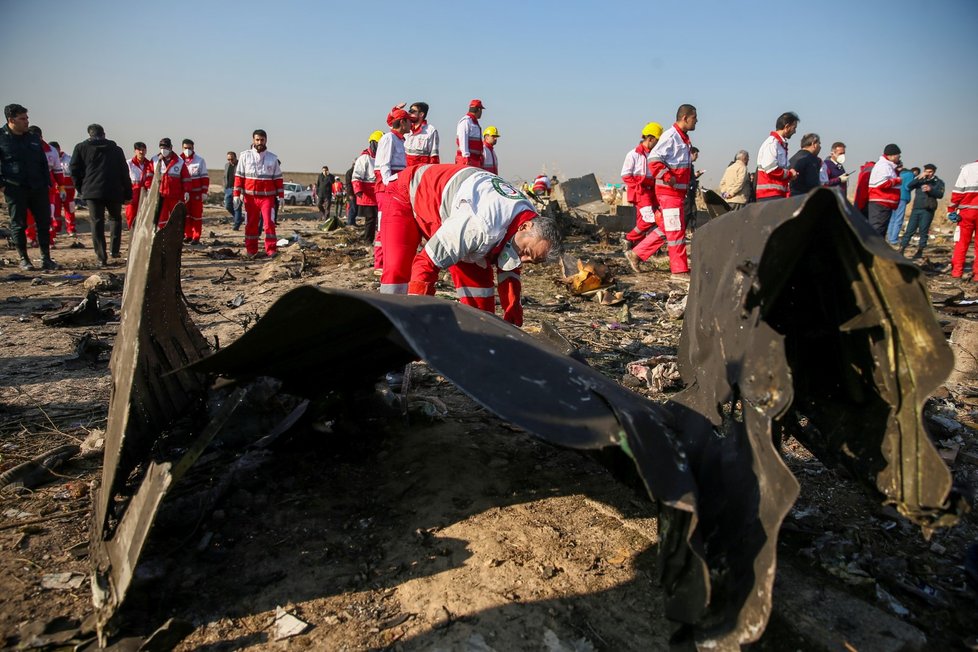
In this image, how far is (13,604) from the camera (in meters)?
1.98

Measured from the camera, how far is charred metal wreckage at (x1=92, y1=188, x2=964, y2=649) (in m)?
1.56

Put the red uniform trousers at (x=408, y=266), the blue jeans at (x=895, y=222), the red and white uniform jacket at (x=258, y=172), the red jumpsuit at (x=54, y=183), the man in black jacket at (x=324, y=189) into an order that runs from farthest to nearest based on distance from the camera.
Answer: the man in black jacket at (x=324, y=189) < the blue jeans at (x=895, y=222) < the red jumpsuit at (x=54, y=183) < the red and white uniform jacket at (x=258, y=172) < the red uniform trousers at (x=408, y=266)

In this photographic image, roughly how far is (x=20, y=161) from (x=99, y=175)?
3.23 feet

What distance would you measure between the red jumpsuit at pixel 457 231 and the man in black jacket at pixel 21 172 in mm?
6272

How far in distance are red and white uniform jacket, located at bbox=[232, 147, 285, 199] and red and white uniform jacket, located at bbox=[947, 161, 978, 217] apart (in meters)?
10.3

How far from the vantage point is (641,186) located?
8.74 metres

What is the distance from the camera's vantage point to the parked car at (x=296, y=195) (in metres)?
30.8

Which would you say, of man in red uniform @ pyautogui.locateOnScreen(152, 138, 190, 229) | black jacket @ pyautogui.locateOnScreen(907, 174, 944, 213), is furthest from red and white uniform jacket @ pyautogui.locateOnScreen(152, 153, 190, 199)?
black jacket @ pyautogui.locateOnScreen(907, 174, 944, 213)

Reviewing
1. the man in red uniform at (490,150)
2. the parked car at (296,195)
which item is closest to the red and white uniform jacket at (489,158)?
the man in red uniform at (490,150)

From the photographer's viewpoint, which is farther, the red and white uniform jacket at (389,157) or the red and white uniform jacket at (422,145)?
the red and white uniform jacket at (422,145)

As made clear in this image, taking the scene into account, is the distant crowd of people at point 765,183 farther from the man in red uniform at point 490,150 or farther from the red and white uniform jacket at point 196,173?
the red and white uniform jacket at point 196,173

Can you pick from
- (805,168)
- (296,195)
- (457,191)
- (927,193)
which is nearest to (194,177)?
(457,191)

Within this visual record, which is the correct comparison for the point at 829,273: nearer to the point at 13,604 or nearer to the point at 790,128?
the point at 13,604

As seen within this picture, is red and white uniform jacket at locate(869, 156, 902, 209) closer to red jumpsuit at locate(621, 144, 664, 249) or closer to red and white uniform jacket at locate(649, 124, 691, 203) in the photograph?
red jumpsuit at locate(621, 144, 664, 249)
